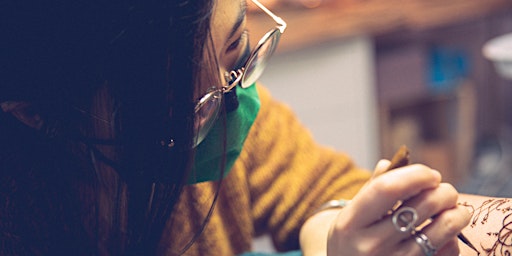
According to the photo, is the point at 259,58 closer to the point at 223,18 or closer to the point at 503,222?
the point at 223,18

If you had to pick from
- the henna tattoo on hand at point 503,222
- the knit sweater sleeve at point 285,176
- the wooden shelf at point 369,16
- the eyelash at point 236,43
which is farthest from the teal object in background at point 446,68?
the eyelash at point 236,43

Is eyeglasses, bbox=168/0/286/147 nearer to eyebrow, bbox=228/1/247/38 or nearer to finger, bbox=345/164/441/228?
eyebrow, bbox=228/1/247/38

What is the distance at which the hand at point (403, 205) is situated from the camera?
22.6 inches

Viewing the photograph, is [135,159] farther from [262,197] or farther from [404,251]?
[262,197]

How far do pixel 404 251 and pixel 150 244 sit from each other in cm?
30

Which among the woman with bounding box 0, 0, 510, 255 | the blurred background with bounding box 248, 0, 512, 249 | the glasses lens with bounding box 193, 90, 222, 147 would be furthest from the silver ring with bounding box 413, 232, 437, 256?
the blurred background with bounding box 248, 0, 512, 249

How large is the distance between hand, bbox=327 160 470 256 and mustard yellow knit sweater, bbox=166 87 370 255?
0.40 metres

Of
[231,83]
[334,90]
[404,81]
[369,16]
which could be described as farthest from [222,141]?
[404,81]

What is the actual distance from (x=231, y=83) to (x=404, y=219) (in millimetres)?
244

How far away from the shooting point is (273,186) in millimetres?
1039

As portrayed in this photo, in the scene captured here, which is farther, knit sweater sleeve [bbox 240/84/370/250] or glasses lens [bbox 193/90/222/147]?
knit sweater sleeve [bbox 240/84/370/250]

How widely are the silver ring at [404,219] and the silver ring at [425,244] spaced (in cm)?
1

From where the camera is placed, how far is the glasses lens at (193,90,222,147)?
65cm

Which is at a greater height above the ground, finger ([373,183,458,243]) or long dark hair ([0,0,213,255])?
long dark hair ([0,0,213,255])
